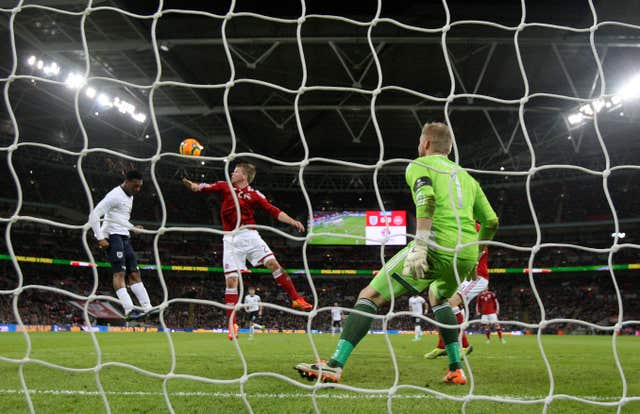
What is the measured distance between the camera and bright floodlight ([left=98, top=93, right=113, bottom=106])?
22.2 m

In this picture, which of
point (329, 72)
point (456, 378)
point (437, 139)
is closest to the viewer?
point (437, 139)

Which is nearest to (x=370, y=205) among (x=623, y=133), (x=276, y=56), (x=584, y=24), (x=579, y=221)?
(x=579, y=221)

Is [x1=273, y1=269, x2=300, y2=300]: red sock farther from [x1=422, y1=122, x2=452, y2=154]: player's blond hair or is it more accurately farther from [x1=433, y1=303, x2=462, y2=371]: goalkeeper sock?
[x1=422, y1=122, x2=452, y2=154]: player's blond hair

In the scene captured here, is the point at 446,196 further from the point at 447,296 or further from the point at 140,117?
the point at 140,117

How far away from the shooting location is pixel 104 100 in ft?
72.9

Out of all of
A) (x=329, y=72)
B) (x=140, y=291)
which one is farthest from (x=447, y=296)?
(x=329, y=72)

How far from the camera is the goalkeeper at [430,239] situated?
3.45 metres

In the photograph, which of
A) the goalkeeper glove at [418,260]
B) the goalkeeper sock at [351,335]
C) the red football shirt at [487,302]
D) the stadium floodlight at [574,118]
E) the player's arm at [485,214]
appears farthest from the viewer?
the stadium floodlight at [574,118]

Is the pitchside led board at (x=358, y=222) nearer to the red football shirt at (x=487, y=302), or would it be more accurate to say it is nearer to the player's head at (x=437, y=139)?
the red football shirt at (x=487, y=302)

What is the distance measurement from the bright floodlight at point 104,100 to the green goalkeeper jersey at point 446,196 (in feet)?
68.3

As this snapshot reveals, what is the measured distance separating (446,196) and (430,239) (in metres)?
0.32

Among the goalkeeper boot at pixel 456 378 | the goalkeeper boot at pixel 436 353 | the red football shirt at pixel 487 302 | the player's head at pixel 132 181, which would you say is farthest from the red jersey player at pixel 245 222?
the red football shirt at pixel 487 302

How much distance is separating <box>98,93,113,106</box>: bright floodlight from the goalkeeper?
67.7 feet

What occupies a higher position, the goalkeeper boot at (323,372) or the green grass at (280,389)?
the goalkeeper boot at (323,372)
